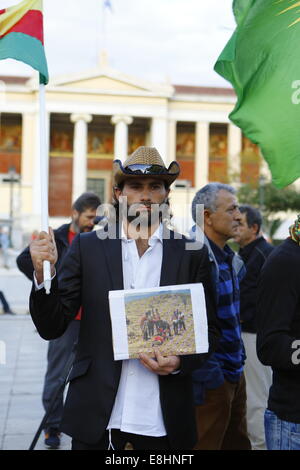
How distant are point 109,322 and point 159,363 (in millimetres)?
266

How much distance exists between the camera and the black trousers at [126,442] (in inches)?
103

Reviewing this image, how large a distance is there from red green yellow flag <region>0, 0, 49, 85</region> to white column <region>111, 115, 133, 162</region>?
49955 mm

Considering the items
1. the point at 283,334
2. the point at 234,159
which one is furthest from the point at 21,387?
the point at 234,159

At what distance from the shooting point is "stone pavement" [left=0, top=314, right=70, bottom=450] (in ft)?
17.7

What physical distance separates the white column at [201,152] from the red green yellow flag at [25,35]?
51813 mm

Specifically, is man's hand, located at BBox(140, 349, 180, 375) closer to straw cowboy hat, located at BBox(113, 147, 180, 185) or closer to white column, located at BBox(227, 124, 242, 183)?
straw cowboy hat, located at BBox(113, 147, 180, 185)

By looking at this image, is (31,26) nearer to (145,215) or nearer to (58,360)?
(145,215)

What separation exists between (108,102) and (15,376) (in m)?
46.9

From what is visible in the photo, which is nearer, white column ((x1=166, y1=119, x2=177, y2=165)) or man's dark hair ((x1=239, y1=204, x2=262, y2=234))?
man's dark hair ((x1=239, y1=204, x2=262, y2=234))

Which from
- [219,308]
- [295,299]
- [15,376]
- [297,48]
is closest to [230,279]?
[219,308]

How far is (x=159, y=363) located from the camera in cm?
258

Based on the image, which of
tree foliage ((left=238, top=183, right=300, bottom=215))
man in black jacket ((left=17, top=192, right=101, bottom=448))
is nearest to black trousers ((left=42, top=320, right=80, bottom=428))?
man in black jacket ((left=17, top=192, right=101, bottom=448))

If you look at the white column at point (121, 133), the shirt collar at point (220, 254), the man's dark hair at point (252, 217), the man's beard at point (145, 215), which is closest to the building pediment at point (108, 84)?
the white column at point (121, 133)
